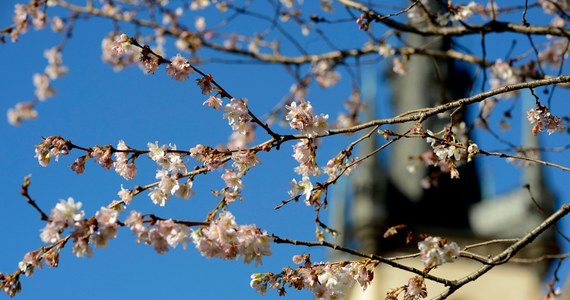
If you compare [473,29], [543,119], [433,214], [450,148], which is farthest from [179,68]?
[433,214]

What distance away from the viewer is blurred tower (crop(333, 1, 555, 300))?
27.7m

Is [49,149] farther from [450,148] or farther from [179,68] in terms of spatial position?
[450,148]

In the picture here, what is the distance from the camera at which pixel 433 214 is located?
29.8 m

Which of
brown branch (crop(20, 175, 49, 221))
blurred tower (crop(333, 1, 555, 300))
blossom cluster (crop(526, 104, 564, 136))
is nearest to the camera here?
brown branch (crop(20, 175, 49, 221))

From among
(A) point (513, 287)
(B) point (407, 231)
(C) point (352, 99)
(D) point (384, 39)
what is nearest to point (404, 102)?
(A) point (513, 287)

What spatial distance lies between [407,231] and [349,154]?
1.27 ft

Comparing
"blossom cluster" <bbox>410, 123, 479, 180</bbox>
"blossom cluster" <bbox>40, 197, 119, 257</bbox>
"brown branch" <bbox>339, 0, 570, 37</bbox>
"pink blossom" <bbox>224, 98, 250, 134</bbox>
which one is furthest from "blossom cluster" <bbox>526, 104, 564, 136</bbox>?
"blossom cluster" <bbox>40, 197, 119, 257</bbox>

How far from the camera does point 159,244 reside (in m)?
2.54

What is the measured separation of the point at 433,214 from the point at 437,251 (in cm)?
2756

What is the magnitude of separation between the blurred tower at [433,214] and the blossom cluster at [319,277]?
76.7 ft

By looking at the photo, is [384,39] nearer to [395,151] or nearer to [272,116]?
[272,116]

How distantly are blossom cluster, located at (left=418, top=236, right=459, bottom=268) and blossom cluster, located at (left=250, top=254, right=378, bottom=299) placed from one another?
29 centimetres

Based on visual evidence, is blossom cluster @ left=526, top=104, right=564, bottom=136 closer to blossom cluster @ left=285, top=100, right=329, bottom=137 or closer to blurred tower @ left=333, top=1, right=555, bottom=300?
blossom cluster @ left=285, top=100, right=329, bottom=137

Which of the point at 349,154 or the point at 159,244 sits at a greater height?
the point at 349,154
